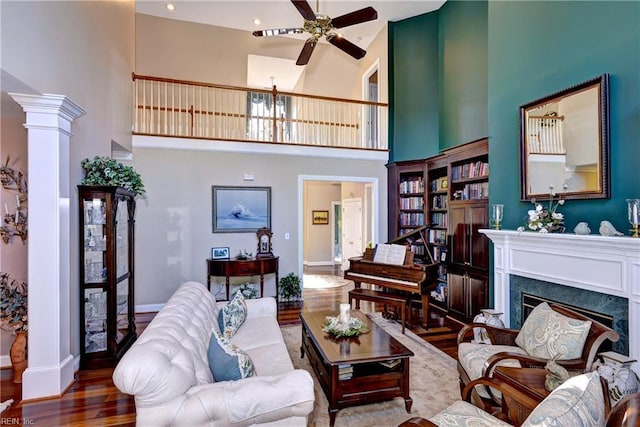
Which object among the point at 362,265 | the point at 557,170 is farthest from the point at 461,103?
the point at 362,265

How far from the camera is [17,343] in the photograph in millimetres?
2814

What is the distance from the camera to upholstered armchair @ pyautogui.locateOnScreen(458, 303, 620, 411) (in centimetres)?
203

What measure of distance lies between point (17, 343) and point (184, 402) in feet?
7.97

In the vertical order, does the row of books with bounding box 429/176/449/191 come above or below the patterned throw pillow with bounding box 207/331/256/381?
above

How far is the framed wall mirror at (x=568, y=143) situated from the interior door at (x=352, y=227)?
4834mm

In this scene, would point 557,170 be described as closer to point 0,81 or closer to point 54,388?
point 0,81

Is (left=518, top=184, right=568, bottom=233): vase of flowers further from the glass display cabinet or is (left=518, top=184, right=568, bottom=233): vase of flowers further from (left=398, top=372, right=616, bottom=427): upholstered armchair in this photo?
the glass display cabinet

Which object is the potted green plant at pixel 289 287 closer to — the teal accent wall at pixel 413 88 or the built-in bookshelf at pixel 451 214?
the built-in bookshelf at pixel 451 214

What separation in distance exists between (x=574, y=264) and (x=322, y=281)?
5.24m

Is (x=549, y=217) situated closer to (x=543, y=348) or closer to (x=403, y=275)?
(x=543, y=348)

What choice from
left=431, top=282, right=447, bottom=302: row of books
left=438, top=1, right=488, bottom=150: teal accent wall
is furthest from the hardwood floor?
left=438, top=1, right=488, bottom=150: teal accent wall

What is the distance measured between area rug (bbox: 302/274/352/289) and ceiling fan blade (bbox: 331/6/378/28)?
4.64 meters

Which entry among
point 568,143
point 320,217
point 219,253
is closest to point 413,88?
point 568,143

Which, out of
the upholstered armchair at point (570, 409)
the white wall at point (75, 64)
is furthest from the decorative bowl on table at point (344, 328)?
the white wall at point (75, 64)
